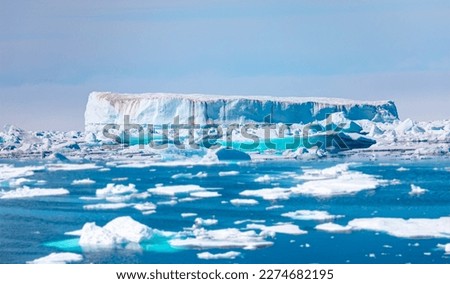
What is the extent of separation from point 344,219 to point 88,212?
2897 millimetres

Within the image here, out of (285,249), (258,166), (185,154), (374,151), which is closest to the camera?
(285,249)

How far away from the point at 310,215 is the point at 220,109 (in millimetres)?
7046

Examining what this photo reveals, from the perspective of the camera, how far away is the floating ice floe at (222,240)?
21.3ft

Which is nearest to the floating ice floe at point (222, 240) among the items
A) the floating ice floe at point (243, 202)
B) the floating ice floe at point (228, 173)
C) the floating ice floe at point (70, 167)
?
the floating ice floe at point (243, 202)

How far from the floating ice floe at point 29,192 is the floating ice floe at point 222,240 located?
2.91 meters

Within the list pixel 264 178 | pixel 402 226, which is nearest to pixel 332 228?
pixel 402 226

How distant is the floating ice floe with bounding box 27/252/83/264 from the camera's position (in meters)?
6.20

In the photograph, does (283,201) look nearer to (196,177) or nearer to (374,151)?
(196,177)

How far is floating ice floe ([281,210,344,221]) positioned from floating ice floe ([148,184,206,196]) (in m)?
1.81

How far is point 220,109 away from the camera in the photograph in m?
14.4
